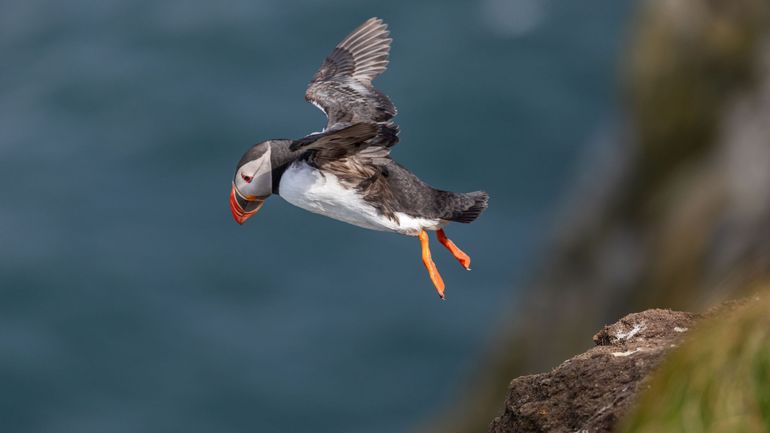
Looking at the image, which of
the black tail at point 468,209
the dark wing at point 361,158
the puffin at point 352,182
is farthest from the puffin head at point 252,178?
the black tail at point 468,209

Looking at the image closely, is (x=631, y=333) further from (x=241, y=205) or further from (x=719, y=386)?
(x=241, y=205)

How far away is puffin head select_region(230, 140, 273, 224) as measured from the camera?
8.79 metres

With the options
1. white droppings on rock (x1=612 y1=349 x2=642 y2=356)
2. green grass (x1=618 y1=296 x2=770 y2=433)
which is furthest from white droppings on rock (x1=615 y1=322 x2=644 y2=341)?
green grass (x1=618 y1=296 x2=770 y2=433)

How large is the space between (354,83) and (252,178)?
2.61m

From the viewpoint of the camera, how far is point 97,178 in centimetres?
3472

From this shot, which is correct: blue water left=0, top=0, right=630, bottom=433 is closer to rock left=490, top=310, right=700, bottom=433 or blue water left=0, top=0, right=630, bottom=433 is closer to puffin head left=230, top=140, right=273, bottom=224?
puffin head left=230, top=140, right=273, bottom=224

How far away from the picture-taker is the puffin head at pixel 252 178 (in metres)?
8.79

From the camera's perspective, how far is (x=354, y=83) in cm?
1117

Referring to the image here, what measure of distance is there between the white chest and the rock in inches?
104

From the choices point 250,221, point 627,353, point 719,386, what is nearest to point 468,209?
point 627,353

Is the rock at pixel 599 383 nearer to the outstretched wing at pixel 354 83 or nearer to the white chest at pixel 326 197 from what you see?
the white chest at pixel 326 197

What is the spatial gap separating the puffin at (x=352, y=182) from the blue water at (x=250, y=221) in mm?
17775

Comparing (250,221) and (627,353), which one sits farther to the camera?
(250,221)

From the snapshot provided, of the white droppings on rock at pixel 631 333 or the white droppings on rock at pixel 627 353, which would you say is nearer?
the white droppings on rock at pixel 627 353
